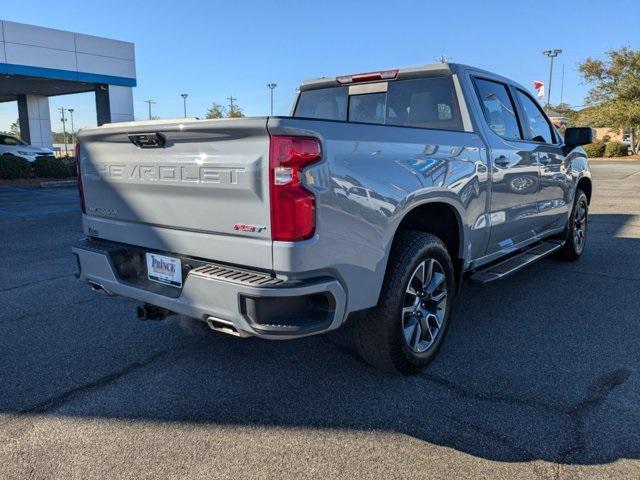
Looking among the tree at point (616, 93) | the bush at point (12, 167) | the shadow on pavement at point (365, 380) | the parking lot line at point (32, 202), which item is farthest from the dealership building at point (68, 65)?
the tree at point (616, 93)

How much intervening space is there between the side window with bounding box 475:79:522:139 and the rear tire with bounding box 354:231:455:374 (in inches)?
56.2

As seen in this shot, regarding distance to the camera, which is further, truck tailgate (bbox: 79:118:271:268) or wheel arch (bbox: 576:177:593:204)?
wheel arch (bbox: 576:177:593:204)

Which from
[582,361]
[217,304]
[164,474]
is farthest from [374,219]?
[582,361]

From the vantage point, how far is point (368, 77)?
14.6ft

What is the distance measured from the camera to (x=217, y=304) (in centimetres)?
267

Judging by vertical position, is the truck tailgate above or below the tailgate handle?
below

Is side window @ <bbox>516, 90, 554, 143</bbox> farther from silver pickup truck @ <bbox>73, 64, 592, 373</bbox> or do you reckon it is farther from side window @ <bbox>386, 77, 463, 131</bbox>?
side window @ <bbox>386, 77, 463, 131</bbox>

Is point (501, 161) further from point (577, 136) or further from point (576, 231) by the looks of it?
point (576, 231)

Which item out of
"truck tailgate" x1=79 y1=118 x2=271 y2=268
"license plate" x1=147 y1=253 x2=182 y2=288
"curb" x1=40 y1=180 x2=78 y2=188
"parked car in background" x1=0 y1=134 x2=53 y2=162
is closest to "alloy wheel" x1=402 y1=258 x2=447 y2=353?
"truck tailgate" x1=79 y1=118 x2=271 y2=268

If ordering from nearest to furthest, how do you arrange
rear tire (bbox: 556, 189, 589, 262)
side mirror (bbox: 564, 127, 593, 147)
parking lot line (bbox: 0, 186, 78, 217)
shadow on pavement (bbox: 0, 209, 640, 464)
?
shadow on pavement (bbox: 0, 209, 640, 464) < side mirror (bbox: 564, 127, 593, 147) < rear tire (bbox: 556, 189, 589, 262) < parking lot line (bbox: 0, 186, 78, 217)

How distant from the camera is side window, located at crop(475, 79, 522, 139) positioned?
4.22 meters

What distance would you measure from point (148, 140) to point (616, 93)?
137 ft

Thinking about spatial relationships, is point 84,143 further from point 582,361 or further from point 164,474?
point 582,361

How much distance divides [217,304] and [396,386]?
1287mm
